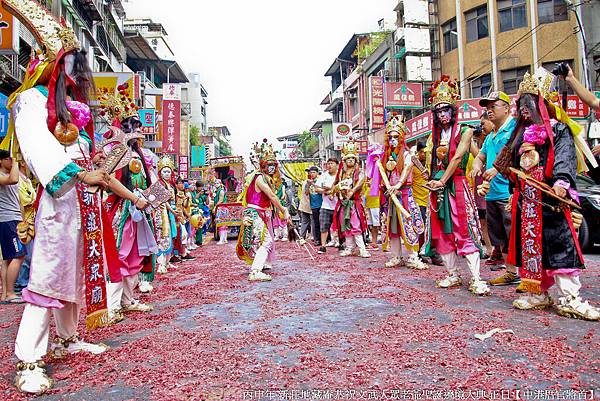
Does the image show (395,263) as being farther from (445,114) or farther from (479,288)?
(445,114)

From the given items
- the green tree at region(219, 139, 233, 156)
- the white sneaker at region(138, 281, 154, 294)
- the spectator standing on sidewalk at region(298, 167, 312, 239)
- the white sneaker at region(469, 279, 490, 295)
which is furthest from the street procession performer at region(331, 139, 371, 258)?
the green tree at region(219, 139, 233, 156)

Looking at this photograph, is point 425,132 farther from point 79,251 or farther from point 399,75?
point 79,251

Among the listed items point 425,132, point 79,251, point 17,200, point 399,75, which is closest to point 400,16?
point 399,75

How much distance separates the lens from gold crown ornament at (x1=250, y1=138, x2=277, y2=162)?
6.85 metres

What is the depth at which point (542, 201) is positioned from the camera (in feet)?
13.5

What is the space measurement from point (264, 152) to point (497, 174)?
10.3 ft

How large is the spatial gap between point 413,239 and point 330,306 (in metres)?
2.88

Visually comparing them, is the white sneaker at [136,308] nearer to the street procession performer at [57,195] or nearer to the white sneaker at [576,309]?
the street procession performer at [57,195]

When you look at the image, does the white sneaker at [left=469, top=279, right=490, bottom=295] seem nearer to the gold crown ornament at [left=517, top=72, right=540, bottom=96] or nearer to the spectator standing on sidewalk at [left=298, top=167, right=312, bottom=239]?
the gold crown ornament at [left=517, top=72, right=540, bottom=96]

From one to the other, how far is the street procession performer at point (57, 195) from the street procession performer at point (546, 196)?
11.2ft

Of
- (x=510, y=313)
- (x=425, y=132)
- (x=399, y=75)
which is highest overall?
(x=399, y=75)

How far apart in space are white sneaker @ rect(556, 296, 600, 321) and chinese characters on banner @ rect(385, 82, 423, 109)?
63.9ft

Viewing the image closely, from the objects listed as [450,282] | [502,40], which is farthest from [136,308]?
[502,40]

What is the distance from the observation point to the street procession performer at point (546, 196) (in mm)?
3928
